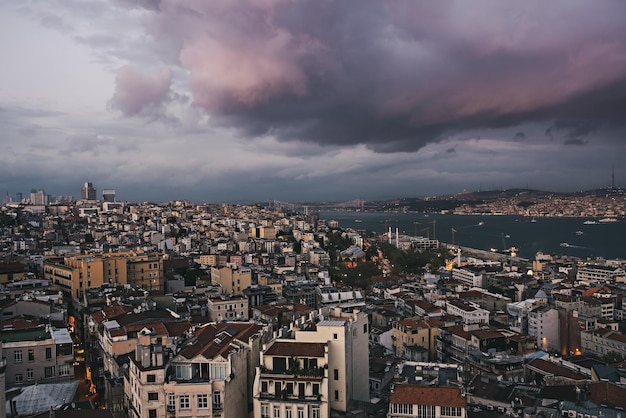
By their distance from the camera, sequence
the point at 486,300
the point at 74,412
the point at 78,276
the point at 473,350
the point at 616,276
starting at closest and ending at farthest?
the point at 74,412, the point at 473,350, the point at 78,276, the point at 486,300, the point at 616,276

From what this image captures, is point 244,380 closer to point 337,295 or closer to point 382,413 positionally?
point 382,413

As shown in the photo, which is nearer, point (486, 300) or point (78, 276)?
Result: point (78, 276)

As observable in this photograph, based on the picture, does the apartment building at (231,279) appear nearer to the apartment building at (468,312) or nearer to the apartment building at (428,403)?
the apartment building at (468,312)

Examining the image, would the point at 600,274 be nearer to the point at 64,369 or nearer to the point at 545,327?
the point at 545,327

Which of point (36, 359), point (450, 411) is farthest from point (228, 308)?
point (450, 411)

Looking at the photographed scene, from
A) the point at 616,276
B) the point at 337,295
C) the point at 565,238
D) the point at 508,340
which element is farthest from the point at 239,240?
the point at 565,238

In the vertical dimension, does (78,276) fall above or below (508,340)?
above

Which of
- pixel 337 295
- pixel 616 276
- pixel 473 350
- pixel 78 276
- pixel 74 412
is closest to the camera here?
pixel 74 412
